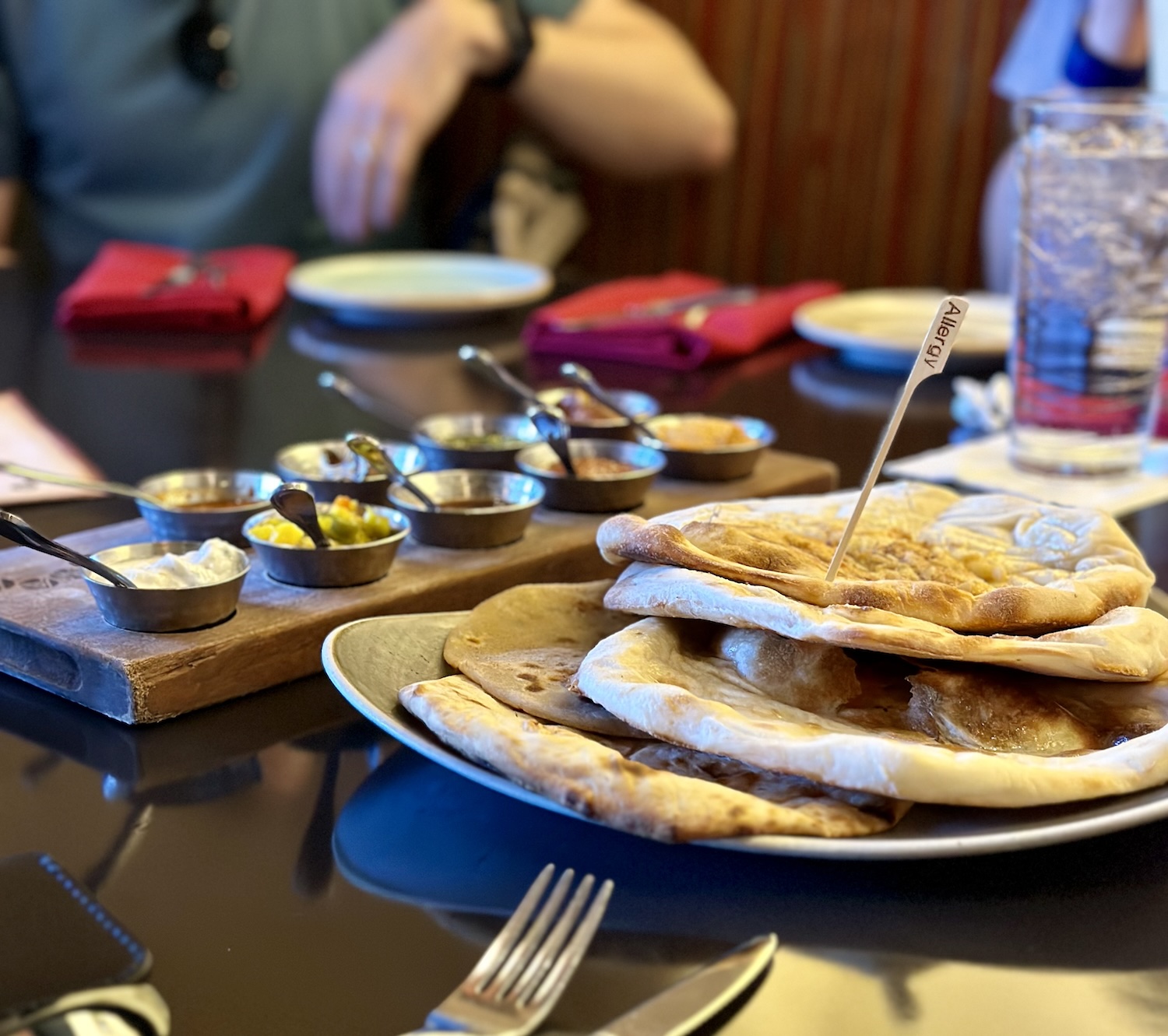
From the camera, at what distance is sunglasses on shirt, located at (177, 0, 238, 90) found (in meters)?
3.44

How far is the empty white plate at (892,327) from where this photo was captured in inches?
91.4

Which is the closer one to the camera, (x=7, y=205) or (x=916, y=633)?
(x=916, y=633)

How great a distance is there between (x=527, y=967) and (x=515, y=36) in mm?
3219

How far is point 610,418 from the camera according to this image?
1728mm

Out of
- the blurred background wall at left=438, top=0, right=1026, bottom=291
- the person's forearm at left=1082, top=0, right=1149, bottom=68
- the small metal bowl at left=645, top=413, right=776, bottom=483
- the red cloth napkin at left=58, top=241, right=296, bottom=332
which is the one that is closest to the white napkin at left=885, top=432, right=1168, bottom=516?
the small metal bowl at left=645, top=413, right=776, bottom=483

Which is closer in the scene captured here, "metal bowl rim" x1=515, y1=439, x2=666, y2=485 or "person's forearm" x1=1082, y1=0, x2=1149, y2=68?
"metal bowl rim" x1=515, y1=439, x2=666, y2=485

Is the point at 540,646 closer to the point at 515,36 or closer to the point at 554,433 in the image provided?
the point at 554,433

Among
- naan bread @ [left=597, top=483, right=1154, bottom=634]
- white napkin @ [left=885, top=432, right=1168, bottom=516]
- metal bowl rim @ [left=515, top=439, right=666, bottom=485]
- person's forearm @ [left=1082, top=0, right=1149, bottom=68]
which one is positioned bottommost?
white napkin @ [left=885, top=432, right=1168, bottom=516]

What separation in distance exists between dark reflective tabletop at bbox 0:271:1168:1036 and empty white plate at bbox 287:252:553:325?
160cm

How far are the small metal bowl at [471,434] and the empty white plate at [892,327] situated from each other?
901 millimetres

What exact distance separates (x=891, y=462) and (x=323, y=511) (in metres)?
0.90

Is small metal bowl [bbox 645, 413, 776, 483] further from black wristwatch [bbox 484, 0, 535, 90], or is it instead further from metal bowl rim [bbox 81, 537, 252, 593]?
black wristwatch [bbox 484, 0, 535, 90]

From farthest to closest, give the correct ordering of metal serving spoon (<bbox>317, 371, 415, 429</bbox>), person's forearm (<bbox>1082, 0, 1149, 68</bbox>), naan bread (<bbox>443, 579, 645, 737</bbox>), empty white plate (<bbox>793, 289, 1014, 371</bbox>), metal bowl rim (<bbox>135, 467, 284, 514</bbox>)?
1. person's forearm (<bbox>1082, 0, 1149, 68</bbox>)
2. empty white plate (<bbox>793, 289, 1014, 371</bbox>)
3. metal serving spoon (<bbox>317, 371, 415, 429</bbox>)
4. metal bowl rim (<bbox>135, 467, 284, 514</bbox>)
5. naan bread (<bbox>443, 579, 645, 737</bbox>)

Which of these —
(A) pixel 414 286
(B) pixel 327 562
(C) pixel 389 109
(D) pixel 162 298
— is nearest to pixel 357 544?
(B) pixel 327 562
